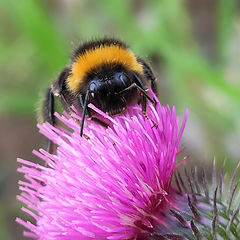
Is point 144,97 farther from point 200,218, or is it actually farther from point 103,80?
point 200,218

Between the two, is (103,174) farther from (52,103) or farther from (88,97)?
(52,103)

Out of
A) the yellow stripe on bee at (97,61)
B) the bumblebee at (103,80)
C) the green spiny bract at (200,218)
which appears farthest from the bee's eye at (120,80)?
the green spiny bract at (200,218)

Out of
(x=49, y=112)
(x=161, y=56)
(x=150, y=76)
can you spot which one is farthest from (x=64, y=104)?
(x=161, y=56)

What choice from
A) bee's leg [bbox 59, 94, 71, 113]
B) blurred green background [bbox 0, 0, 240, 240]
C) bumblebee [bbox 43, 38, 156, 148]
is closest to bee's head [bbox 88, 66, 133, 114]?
bumblebee [bbox 43, 38, 156, 148]

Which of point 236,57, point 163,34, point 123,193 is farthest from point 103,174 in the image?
point 236,57

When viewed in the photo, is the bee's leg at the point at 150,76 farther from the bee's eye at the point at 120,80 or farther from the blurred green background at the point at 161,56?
the blurred green background at the point at 161,56
